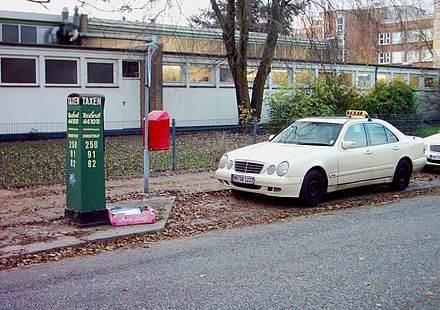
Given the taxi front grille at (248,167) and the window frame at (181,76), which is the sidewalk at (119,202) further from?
the window frame at (181,76)

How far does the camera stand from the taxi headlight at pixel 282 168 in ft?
33.2

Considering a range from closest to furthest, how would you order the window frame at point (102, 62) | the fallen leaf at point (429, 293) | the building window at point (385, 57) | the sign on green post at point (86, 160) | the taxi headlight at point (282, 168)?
the fallen leaf at point (429, 293)
the sign on green post at point (86, 160)
the taxi headlight at point (282, 168)
the window frame at point (102, 62)
the building window at point (385, 57)

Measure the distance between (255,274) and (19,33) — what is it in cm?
2746

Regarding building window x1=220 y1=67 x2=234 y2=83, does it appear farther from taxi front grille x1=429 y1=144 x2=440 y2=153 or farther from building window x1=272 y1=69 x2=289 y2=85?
taxi front grille x1=429 y1=144 x2=440 y2=153

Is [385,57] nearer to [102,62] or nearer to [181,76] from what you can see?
[181,76]

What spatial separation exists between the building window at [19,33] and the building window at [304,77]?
543 inches

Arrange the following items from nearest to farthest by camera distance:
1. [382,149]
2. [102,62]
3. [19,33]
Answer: [382,149]
[102,62]
[19,33]

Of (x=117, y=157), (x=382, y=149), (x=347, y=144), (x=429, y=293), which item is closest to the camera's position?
(x=429, y=293)

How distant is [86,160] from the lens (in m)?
8.52

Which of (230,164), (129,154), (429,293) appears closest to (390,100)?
(129,154)

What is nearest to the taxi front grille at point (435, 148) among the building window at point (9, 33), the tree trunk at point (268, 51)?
the tree trunk at point (268, 51)

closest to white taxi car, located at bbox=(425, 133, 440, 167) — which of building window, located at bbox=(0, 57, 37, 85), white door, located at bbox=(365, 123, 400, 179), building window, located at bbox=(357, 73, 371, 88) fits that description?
white door, located at bbox=(365, 123, 400, 179)

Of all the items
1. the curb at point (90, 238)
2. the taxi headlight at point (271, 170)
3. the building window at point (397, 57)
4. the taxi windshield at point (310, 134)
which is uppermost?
the building window at point (397, 57)

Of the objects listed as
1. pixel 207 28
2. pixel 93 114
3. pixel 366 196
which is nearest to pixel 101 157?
pixel 93 114
